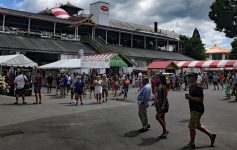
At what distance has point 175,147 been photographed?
7.78 meters

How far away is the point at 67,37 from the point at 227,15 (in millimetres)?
23751

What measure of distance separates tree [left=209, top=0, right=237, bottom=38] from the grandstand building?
28.5ft

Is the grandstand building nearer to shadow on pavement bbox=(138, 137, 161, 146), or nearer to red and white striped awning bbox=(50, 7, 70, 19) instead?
red and white striped awning bbox=(50, 7, 70, 19)

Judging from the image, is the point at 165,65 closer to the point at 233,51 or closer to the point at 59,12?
the point at 59,12

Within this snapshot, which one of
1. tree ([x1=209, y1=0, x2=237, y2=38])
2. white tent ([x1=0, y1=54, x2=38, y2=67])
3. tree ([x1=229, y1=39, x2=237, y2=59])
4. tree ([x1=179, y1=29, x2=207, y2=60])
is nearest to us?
white tent ([x1=0, y1=54, x2=38, y2=67])

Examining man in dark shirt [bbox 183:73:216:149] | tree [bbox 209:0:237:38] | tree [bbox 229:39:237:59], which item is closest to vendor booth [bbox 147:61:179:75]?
tree [bbox 209:0:237:38]

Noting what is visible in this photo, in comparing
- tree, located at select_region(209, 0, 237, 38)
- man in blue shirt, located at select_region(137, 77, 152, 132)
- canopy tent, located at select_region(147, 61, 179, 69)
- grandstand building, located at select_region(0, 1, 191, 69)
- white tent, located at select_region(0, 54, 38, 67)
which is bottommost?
man in blue shirt, located at select_region(137, 77, 152, 132)

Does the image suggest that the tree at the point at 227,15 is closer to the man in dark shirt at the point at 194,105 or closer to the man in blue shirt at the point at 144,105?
the man in blue shirt at the point at 144,105

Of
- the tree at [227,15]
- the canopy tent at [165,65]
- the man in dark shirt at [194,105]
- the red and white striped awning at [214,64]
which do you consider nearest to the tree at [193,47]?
the tree at [227,15]

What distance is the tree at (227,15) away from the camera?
4919cm

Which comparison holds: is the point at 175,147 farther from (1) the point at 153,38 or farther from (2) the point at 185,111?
(1) the point at 153,38

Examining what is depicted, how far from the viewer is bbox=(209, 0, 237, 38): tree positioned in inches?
1937

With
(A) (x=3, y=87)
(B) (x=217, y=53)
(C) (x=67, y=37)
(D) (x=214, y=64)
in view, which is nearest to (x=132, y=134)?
(A) (x=3, y=87)

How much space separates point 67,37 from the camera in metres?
42.0
